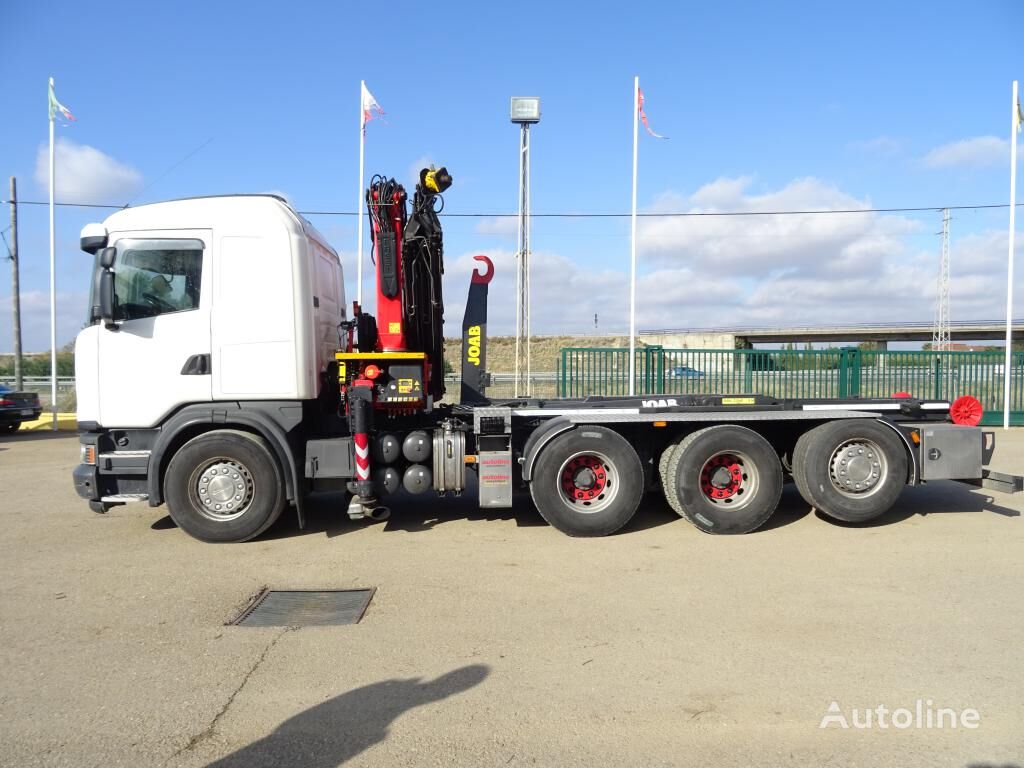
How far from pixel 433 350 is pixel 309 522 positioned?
7.51ft

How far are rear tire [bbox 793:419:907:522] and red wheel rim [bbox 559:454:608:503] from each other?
6.67 ft

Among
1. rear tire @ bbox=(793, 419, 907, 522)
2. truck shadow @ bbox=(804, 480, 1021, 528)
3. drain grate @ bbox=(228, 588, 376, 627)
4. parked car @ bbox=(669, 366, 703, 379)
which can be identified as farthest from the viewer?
parked car @ bbox=(669, 366, 703, 379)

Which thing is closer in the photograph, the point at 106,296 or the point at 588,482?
the point at 106,296

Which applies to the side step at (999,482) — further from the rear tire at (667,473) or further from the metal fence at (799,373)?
the metal fence at (799,373)

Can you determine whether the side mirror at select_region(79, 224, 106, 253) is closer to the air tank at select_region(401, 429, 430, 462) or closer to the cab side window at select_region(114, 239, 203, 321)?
the cab side window at select_region(114, 239, 203, 321)

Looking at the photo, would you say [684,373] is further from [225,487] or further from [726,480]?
[225,487]

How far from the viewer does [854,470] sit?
670 cm

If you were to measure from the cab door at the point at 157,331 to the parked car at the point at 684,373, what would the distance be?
12070 mm

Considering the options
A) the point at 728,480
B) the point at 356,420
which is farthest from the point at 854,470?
Answer: the point at 356,420

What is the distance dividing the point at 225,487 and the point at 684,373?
12.2 m

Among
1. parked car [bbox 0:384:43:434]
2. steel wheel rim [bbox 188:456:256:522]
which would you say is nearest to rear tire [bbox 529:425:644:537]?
steel wheel rim [bbox 188:456:256:522]

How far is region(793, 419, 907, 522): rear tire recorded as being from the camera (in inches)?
263

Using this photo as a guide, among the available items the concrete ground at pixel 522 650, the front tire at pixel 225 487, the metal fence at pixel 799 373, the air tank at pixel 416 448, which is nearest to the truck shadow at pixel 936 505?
the concrete ground at pixel 522 650

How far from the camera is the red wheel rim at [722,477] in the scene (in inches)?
261
